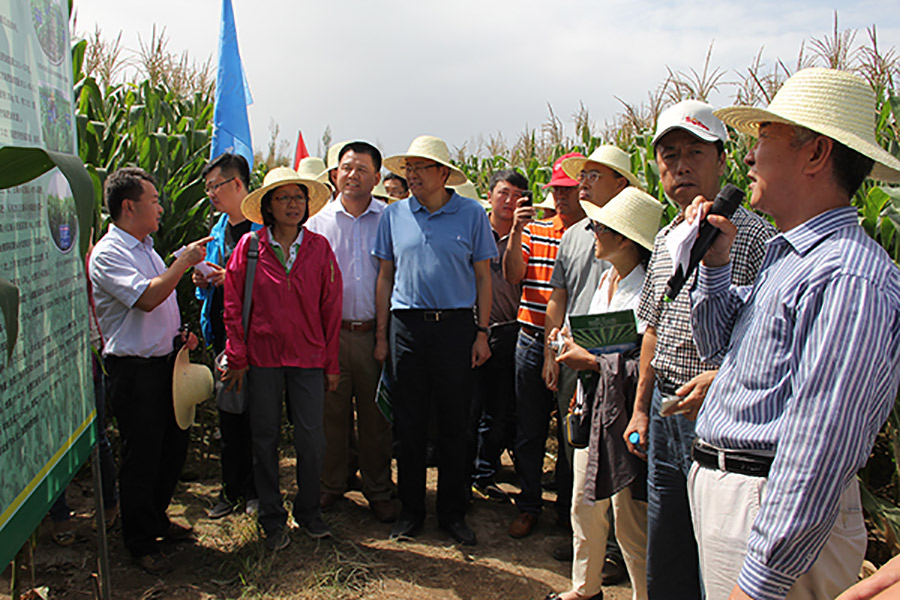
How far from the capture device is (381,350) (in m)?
4.18

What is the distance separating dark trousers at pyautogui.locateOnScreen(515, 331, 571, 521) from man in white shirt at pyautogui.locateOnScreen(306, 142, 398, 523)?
894mm

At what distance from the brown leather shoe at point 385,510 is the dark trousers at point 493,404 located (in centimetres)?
64

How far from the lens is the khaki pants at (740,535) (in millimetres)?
1612

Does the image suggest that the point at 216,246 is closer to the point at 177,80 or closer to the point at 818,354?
the point at 818,354

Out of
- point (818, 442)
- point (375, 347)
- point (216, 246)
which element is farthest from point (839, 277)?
point (216, 246)

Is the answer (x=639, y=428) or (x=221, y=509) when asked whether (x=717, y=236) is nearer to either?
(x=639, y=428)

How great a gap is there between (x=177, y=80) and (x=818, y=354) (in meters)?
8.85

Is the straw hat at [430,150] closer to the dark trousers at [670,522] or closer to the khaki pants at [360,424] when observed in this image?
the khaki pants at [360,424]

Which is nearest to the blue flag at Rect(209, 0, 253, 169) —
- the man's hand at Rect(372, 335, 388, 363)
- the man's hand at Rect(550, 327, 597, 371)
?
Answer: the man's hand at Rect(372, 335, 388, 363)

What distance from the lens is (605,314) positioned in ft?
9.55

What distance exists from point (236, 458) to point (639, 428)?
278cm

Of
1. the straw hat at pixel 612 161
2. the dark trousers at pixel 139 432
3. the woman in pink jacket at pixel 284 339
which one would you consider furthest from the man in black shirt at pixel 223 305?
the straw hat at pixel 612 161

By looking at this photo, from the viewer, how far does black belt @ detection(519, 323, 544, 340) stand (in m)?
4.15

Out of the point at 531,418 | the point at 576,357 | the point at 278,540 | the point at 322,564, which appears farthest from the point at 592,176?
the point at 278,540
